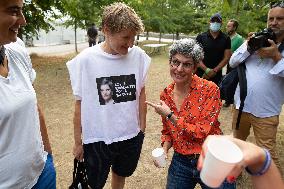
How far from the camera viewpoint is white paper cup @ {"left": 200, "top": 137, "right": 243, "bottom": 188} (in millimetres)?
951

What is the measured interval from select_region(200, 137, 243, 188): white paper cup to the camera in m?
2.24

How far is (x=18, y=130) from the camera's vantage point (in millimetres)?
1726

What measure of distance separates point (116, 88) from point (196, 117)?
72 centimetres

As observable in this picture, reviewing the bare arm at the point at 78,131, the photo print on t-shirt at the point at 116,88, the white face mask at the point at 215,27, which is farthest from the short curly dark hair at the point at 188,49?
the white face mask at the point at 215,27

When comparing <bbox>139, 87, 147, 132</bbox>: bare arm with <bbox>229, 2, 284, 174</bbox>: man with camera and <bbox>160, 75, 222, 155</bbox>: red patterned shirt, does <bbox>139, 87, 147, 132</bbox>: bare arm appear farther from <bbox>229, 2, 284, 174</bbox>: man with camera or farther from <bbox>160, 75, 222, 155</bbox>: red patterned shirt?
<bbox>229, 2, 284, 174</bbox>: man with camera

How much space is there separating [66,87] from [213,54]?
16.6 feet

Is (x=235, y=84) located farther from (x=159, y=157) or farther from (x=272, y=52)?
(x=159, y=157)

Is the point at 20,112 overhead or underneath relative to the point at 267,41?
underneath

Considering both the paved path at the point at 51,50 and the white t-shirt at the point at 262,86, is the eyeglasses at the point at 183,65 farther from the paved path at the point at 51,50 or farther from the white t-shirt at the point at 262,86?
the paved path at the point at 51,50

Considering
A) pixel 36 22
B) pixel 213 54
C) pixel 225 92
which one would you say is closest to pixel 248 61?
pixel 225 92

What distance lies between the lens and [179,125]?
2.25 metres

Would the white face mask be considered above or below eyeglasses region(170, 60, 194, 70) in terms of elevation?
above

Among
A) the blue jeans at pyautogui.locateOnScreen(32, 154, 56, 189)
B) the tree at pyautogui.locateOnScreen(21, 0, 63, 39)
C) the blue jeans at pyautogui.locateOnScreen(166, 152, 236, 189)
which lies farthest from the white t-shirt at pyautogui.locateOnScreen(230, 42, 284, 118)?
the tree at pyautogui.locateOnScreen(21, 0, 63, 39)

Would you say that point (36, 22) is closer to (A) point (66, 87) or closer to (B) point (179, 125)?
(A) point (66, 87)
